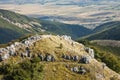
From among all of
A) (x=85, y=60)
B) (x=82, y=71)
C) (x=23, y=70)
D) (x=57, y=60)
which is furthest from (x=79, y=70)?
(x=23, y=70)

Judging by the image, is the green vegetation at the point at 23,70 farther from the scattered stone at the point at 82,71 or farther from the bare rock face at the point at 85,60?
the bare rock face at the point at 85,60

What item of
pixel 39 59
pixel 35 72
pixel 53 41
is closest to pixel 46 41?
pixel 53 41

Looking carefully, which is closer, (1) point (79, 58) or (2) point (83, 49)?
(1) point (79, 58)

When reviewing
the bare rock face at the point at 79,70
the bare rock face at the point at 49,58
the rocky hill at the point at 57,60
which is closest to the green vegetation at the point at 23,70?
the rocky hill at the point at 57,60

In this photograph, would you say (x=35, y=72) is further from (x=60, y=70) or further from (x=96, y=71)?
(x=96, y=71)

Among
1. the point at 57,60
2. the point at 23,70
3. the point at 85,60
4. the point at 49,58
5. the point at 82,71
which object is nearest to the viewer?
the point at 23,70

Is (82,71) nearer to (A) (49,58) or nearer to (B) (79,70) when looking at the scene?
(B) (79,70)
